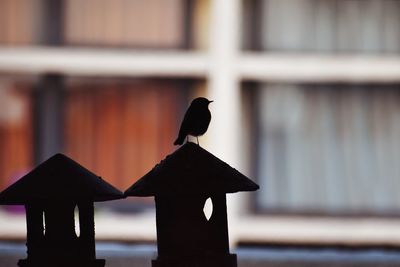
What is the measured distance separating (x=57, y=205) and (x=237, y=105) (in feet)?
3.44

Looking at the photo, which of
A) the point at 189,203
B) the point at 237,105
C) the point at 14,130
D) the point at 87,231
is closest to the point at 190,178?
the point at 189,203

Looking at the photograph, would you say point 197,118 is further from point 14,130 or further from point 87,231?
point 14,130

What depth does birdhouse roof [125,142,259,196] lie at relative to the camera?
1179 millimetres

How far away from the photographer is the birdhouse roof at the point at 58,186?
119 cm

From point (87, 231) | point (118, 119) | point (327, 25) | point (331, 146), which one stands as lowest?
point (87, 231)

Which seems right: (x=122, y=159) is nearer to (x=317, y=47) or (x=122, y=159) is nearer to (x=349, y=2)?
(x=317, y=47)

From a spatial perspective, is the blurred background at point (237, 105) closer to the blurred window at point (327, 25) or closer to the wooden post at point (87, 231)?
the blurred window at point (327, 25)

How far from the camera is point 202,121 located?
128 cm

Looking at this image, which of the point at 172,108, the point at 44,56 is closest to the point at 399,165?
Result: the point at 172,108

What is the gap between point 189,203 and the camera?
3.93 ft

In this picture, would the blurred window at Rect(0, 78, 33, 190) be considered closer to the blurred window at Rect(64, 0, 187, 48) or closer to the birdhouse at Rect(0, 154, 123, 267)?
the blurred window at Rect(64, 0, 187, 48)

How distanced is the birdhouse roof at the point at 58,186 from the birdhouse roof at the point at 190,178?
0.18ft

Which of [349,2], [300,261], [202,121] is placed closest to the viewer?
[202,121]

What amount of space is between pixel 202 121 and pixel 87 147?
39.0 inches
